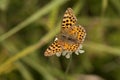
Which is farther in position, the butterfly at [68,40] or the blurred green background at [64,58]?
the blurred green background at [64,58]

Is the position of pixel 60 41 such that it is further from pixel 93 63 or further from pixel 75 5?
pixel 93 63

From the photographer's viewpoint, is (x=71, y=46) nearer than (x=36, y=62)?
Yes

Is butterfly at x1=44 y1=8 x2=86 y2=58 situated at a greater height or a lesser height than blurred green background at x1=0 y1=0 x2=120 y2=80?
lesser

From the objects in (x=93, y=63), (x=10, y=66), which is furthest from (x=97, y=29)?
(x=10, y=66)

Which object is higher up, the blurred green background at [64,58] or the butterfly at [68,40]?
the blurred green background at [64,58]
